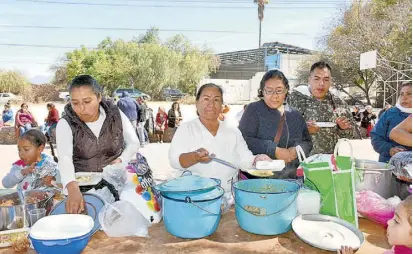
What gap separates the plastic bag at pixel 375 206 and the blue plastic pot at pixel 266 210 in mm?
458

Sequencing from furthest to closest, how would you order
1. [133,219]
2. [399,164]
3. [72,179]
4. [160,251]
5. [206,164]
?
[206,164]
[399,164]
[72,179]
[133,219]
[160,251]

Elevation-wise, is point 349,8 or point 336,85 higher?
point 349,8

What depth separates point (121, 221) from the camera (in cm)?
166

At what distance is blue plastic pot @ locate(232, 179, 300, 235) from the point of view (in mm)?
1595

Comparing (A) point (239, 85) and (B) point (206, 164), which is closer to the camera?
(B) point (206, 164)

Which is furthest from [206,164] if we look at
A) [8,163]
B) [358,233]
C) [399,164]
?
[8,163]

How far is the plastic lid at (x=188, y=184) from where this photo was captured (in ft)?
5.47

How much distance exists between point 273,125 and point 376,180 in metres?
0.69

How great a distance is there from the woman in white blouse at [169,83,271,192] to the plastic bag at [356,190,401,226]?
0.63 meters

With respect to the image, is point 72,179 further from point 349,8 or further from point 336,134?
point 349,8

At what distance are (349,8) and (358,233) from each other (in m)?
24.9

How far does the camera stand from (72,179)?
1829 millimetres

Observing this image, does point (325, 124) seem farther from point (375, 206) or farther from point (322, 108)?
point (375, 206)

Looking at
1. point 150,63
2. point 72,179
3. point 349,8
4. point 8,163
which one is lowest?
point 8,163
